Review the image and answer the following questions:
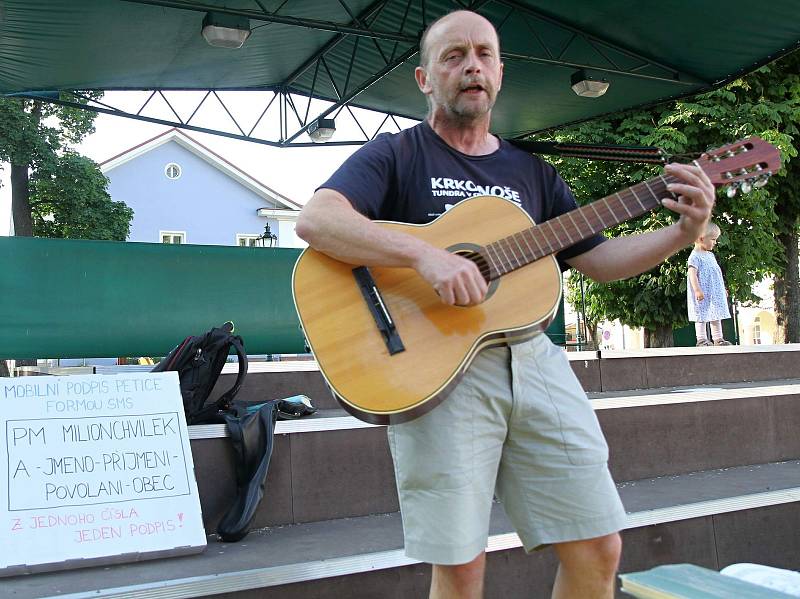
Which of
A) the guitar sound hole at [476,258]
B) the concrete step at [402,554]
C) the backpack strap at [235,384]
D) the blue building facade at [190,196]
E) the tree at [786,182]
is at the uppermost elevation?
the blue building facade at [190,196]

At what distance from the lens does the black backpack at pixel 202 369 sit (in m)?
3.22

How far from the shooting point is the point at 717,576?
3.89 ft

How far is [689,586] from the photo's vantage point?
3.58 feet

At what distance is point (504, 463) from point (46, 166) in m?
17.7

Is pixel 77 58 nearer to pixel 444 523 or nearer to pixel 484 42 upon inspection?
pixel 484 42

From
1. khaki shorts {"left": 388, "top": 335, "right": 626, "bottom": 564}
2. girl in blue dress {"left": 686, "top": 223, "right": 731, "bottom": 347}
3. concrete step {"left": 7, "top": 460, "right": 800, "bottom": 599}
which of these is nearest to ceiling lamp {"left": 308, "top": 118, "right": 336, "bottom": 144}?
girl in blue dress {"left": 686, "top": 223, "right": 731, "bottom": 347}

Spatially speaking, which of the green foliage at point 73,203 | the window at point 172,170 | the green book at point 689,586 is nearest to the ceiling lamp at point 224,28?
the green book at point 689,586

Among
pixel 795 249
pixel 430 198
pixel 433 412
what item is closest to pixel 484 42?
pixel 430 198

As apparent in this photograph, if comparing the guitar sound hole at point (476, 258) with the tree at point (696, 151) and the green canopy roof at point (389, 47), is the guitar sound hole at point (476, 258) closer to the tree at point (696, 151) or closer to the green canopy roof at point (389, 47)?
the green canopy roof at point (389, 47)

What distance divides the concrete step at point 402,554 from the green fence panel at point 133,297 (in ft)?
7.94

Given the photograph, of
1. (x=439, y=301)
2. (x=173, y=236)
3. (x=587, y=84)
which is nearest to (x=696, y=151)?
(x=587, y=84)

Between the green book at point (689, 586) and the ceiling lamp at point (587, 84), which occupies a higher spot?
the ceiling lamp at point (587, 84)

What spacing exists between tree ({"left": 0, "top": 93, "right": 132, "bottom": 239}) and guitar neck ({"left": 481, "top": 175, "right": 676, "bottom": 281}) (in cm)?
1605

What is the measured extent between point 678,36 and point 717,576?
287 inches
